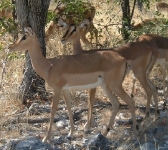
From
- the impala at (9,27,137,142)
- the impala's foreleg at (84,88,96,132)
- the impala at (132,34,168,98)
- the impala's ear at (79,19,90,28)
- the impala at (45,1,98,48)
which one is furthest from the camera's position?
the impala at (45,1,98,48)

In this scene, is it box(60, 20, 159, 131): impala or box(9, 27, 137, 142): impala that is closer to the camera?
box(9, 27, 137, 142): impala

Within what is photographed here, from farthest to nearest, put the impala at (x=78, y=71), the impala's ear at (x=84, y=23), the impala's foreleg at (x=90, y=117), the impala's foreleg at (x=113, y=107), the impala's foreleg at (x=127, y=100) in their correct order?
the impala's ear at (x=84, y=23)
the impala's foreleg at (x=90, y=117)
the impala's foreleg at (x=113, y=107)
the impala's foreleg at (x=127, y=100)
the impala at (x=78, y=71)

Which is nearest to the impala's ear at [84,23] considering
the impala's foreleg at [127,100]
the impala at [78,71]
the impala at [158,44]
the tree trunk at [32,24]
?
the tree trunk at [32,24]

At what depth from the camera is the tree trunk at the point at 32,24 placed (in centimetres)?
725

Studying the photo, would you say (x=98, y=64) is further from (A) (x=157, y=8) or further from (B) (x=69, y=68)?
(A) (x=157, y=8)

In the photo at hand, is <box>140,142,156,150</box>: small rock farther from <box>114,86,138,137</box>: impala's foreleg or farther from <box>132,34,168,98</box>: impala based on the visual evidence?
<box>132,34,168,98</box>: impala

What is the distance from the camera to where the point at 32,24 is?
24.1 ft

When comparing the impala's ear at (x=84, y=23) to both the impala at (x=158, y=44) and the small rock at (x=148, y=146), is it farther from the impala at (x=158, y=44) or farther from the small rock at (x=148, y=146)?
the small rock at (x=148, y=146)

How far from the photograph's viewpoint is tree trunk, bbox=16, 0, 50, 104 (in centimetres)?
725

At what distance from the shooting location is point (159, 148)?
233 inches

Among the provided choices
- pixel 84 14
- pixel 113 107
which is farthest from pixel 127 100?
pixel 84 14

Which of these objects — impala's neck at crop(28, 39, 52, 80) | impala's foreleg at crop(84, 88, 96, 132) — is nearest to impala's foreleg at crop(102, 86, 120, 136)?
impala's foreleg at crop(84, 88, 96, 132)

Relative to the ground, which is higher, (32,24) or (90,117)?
(32,24)

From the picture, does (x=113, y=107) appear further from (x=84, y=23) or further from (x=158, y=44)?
(x=158, y=44)
